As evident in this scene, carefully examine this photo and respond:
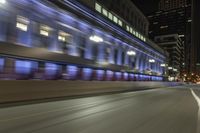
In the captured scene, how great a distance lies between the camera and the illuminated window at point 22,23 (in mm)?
23303

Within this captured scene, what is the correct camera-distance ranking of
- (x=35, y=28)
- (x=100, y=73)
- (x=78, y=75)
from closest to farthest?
1. (x=35, y=28)
2. (x=78, y=75)
3. (x=100, y=73)

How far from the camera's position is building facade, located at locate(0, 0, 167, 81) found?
22.4 m

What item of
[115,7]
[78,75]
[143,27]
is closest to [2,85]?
[78,75]

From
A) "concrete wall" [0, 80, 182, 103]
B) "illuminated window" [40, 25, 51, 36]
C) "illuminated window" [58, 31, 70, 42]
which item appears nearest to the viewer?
"concrete wall" [0, 80, 182, 103]

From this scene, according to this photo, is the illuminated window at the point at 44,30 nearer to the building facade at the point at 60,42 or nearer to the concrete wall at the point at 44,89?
the building facade at the point at 60,42

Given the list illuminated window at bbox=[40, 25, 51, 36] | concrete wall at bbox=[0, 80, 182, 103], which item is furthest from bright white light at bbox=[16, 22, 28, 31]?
concrete wall at bbox=[0, 80, 182, 103]

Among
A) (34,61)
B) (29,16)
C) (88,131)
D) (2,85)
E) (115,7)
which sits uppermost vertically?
(115,7)

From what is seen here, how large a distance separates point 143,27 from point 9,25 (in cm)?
7085

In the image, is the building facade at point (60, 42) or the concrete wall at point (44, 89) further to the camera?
the building facade at point (60, 42)

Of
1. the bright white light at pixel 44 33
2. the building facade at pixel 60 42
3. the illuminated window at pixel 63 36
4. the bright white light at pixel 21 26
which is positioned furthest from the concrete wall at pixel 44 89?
the illuminated window at pixel 63 36

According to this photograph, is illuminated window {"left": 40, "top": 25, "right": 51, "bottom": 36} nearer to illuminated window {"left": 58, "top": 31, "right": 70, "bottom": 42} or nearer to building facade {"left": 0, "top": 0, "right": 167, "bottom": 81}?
building facade {"left": 0, "top": 0, "right": 167, "bottom": 81}

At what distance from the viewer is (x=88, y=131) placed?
927cm

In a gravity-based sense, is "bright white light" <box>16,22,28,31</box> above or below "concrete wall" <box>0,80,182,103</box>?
above

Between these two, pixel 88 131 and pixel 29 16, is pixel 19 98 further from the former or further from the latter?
pixel 88 131
